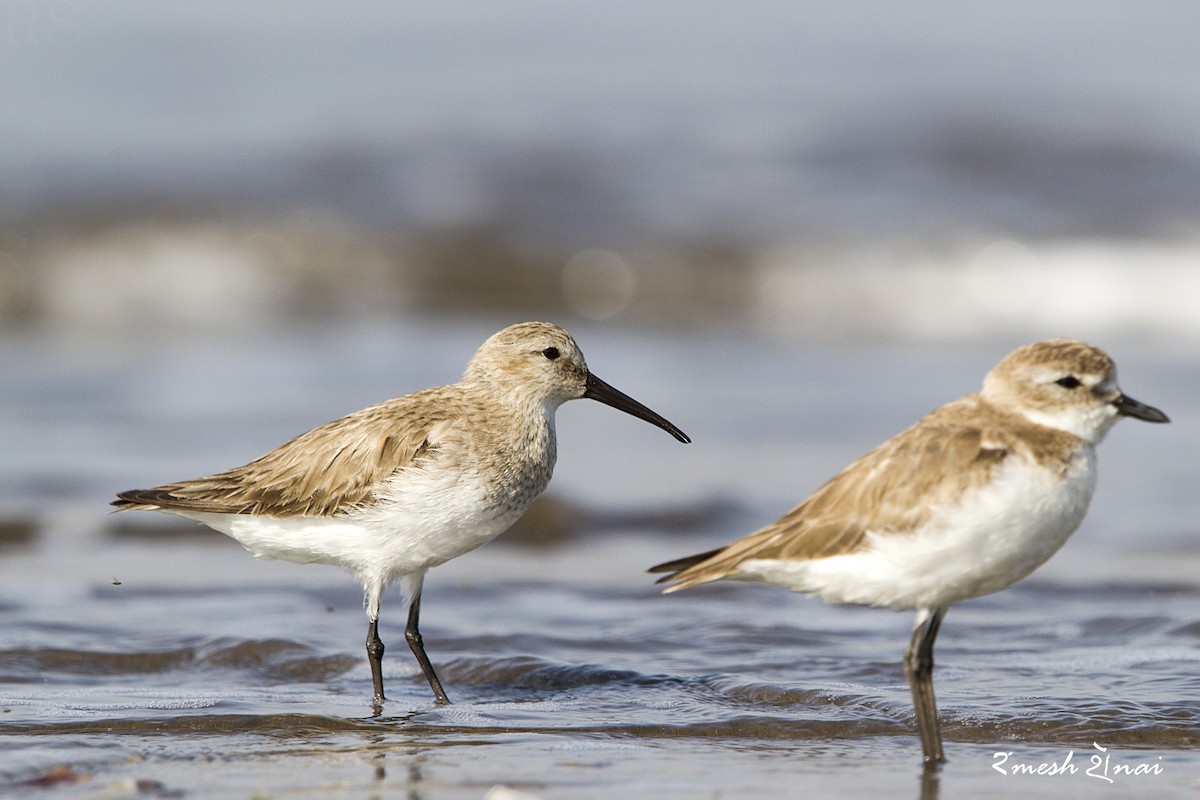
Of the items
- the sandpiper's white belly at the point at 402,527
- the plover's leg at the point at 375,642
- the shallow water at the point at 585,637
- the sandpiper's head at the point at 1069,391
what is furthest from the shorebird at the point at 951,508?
the plover's leg at the point at 375,642

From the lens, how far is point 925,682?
5.75 meters

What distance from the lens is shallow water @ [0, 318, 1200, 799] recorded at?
5.66 meters

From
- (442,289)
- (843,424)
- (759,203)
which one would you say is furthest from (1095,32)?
(843,424)

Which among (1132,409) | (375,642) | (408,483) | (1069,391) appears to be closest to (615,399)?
(408,483)

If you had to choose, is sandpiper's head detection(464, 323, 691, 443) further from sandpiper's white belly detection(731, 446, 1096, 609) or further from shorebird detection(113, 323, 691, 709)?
sandpiper's white belly detection(731, 446, 1096, 609)

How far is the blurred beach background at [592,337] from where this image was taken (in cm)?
616

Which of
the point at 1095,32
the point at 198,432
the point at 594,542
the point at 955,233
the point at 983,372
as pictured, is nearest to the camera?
the point at 594,542

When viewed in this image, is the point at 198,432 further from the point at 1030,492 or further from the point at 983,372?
the point at 1030,492

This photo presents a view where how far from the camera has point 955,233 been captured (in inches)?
728

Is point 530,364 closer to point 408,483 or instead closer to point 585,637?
point 408,483

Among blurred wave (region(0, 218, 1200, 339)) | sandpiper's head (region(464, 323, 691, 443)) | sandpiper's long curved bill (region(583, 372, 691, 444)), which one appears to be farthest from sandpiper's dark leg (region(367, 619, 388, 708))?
blurred wave (region(0, 218, 1200, 339))

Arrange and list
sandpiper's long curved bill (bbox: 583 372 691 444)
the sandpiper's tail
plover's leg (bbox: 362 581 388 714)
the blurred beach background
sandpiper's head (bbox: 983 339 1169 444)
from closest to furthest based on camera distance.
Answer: sandpiper's head (bbox: 983 339 1169 444), the sandpiper's tail, the blurred beach background, plover's leg (bbox: 362 581 388 714), sandpiper's long curved bill (bbox: 583 372 691 444)

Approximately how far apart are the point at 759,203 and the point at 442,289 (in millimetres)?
4223

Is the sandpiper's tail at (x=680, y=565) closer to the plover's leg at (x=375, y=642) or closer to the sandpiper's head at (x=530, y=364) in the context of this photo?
the plover's leg at (x=375, y=642)
